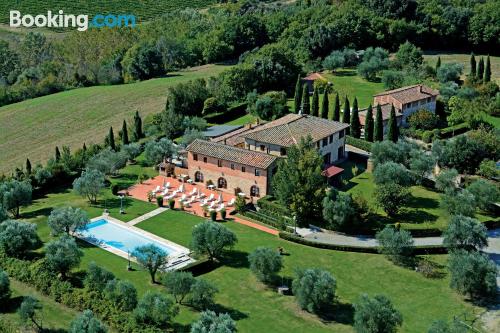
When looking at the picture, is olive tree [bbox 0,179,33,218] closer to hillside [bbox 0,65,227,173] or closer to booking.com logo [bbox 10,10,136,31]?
hillside [bbox 0,65,227,173]

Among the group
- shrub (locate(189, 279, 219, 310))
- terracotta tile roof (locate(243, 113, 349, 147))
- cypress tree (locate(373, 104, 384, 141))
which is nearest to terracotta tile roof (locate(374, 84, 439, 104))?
cypress tree (locate(373, 104, 384, 141))

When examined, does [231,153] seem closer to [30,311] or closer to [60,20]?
[30,311]

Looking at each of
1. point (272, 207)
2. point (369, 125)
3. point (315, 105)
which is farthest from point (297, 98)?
point (272, 207)

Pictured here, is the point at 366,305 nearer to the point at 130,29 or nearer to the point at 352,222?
the point at 352,222

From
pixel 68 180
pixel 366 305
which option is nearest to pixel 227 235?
pixel 366 305

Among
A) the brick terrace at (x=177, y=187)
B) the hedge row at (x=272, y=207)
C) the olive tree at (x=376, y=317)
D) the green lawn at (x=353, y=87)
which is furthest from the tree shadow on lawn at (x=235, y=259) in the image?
the green lawn at (x=353, y=87)
